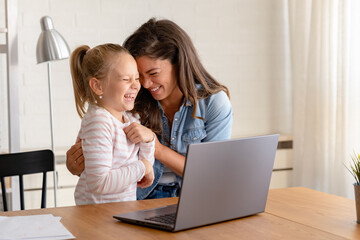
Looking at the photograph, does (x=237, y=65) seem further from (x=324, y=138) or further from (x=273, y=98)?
(x=324, y=138)

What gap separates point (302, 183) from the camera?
3.66 meters

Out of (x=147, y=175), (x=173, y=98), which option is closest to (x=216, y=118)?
(x=173, y=98)

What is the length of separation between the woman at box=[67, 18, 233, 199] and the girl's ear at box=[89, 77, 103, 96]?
26 cm

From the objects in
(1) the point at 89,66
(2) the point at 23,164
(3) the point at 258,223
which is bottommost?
(3) the point at 258,223

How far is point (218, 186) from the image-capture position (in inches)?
52.7

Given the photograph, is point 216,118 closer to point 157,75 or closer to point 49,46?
point 157,75

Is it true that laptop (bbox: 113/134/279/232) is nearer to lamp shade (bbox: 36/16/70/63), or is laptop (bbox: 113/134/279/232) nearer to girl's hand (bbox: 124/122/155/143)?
girl's hand (bbox: 124/122/155/143)

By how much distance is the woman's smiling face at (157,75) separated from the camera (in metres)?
2.00

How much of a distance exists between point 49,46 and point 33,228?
158 cm

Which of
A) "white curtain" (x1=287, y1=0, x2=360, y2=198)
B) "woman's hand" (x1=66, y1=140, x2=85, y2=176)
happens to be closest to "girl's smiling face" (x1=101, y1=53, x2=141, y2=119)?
"woman's hand" (x1=66, y1=140, x2=85, y2=176)

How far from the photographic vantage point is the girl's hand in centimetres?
171

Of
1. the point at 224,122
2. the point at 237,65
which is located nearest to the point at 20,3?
the point at 237,65

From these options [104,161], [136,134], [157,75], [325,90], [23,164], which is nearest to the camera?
[104,161]

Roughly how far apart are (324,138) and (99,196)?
218 centimetres
